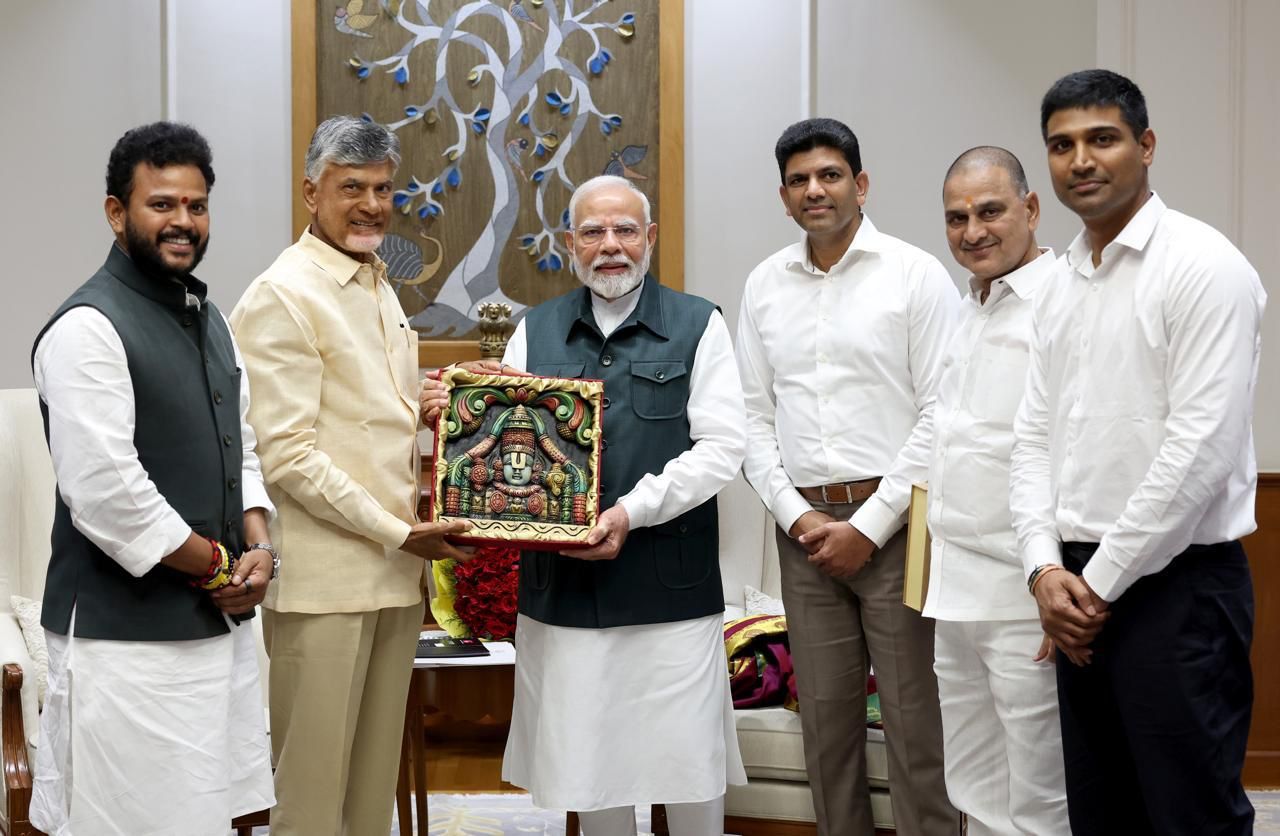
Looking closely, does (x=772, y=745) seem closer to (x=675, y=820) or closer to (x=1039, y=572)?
(x=675, y=820)

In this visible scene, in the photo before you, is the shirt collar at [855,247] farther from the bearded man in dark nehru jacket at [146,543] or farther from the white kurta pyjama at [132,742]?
the white kurta pyjama at [132,742]

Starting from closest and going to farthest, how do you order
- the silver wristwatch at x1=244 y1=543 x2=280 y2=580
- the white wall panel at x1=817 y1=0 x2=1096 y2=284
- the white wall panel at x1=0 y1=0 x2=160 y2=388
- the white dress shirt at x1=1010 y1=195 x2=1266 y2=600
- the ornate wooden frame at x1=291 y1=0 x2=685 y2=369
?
the white dress shirt at x1=1010 y1=195 x2=1266 y2=600
the silver wristwatch at x1=244 y1=543 x2=280 y2=580
the white wall panel at x1=0 y1=0 x2=160 y2=388
the white wall panel at x1=817 y1=0 x2=1096 y2=284
the ornate wooden frame at x1=291 y1=0 x2=685 y2=369

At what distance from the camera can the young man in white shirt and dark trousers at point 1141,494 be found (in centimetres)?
208

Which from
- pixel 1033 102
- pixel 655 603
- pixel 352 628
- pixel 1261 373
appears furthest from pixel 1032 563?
pixel 1033 102

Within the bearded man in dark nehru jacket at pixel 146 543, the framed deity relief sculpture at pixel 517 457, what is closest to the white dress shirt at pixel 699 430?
the framed deity relief sculpture at pixel 517 457

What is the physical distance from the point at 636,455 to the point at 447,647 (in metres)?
1.17

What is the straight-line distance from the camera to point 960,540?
8.76 feet

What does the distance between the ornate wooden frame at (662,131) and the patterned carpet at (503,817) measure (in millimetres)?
1669

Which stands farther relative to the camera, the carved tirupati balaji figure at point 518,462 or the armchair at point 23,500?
the armchair at point 23,500

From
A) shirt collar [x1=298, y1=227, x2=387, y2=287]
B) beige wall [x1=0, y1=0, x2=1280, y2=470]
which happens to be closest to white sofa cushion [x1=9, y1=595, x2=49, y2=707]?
shirt collar [x1=298, y1=227, x2=387, y2=287]

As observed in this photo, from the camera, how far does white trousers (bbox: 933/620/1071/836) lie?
8.20 feet

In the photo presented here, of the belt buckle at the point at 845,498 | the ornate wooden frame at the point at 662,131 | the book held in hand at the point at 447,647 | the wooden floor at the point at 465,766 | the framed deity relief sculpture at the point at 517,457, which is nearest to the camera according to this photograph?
the framed deity relief sculpture at the point at 517,457

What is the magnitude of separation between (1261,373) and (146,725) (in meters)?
3.86

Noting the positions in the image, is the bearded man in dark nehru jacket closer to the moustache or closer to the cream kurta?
the cream kurta
